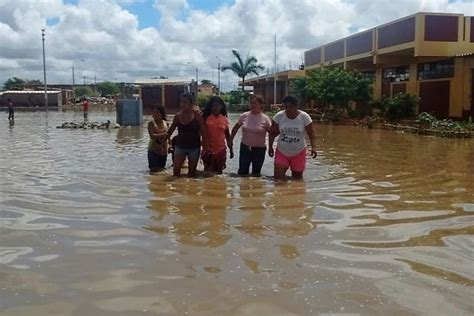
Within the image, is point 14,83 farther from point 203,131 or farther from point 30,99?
point 203,131

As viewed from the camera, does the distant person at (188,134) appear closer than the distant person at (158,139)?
Yes

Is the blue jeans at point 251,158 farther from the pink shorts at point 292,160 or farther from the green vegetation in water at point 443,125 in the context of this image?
the green vegetation in water at point 443,125

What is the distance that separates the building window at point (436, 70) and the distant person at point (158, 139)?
1910 cm

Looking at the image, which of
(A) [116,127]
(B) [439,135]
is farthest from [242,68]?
(B) [439,135]

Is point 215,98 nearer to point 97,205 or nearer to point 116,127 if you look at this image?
point 97,205

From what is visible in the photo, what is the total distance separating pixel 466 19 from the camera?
25375 millimetres

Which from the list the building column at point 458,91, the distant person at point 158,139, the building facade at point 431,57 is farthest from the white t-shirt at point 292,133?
the building column at point 458,91

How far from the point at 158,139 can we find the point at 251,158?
5.18ft

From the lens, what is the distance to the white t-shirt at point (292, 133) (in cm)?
818

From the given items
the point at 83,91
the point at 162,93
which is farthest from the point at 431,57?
the point at 83,91

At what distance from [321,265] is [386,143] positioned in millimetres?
12911

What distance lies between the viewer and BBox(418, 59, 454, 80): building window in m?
25.1

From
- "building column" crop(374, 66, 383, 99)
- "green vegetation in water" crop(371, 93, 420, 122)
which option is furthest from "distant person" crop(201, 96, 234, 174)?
"building column" crop(374, 66, 383, 99)

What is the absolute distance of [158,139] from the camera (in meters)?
9.26
